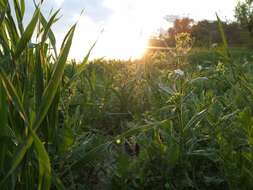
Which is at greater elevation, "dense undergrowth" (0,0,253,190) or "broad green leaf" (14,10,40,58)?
"broad green leaf" (14,10,40,58)

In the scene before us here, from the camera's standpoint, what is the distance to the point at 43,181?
84cm

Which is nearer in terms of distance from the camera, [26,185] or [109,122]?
[26,185]

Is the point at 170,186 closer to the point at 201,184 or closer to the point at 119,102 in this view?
the point at 201,184

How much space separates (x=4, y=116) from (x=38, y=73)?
0.29 m

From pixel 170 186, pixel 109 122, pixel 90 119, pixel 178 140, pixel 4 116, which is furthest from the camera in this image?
pixel 109 122

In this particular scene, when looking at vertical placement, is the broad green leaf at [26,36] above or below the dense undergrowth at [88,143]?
above

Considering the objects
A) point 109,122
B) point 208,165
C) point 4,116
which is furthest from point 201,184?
point 109,122

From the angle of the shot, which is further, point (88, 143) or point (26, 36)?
point (88, 143)

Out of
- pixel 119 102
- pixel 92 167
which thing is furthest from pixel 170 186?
pixel 119 102

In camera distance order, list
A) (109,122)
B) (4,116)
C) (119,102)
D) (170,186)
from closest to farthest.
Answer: (4,116)
(170,186)
(109,122)
(119,102)

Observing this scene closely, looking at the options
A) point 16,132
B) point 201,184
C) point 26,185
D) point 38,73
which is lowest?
point 201,184

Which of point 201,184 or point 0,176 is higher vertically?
point 0,176

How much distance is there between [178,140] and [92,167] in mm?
345

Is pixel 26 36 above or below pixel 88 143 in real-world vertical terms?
above
